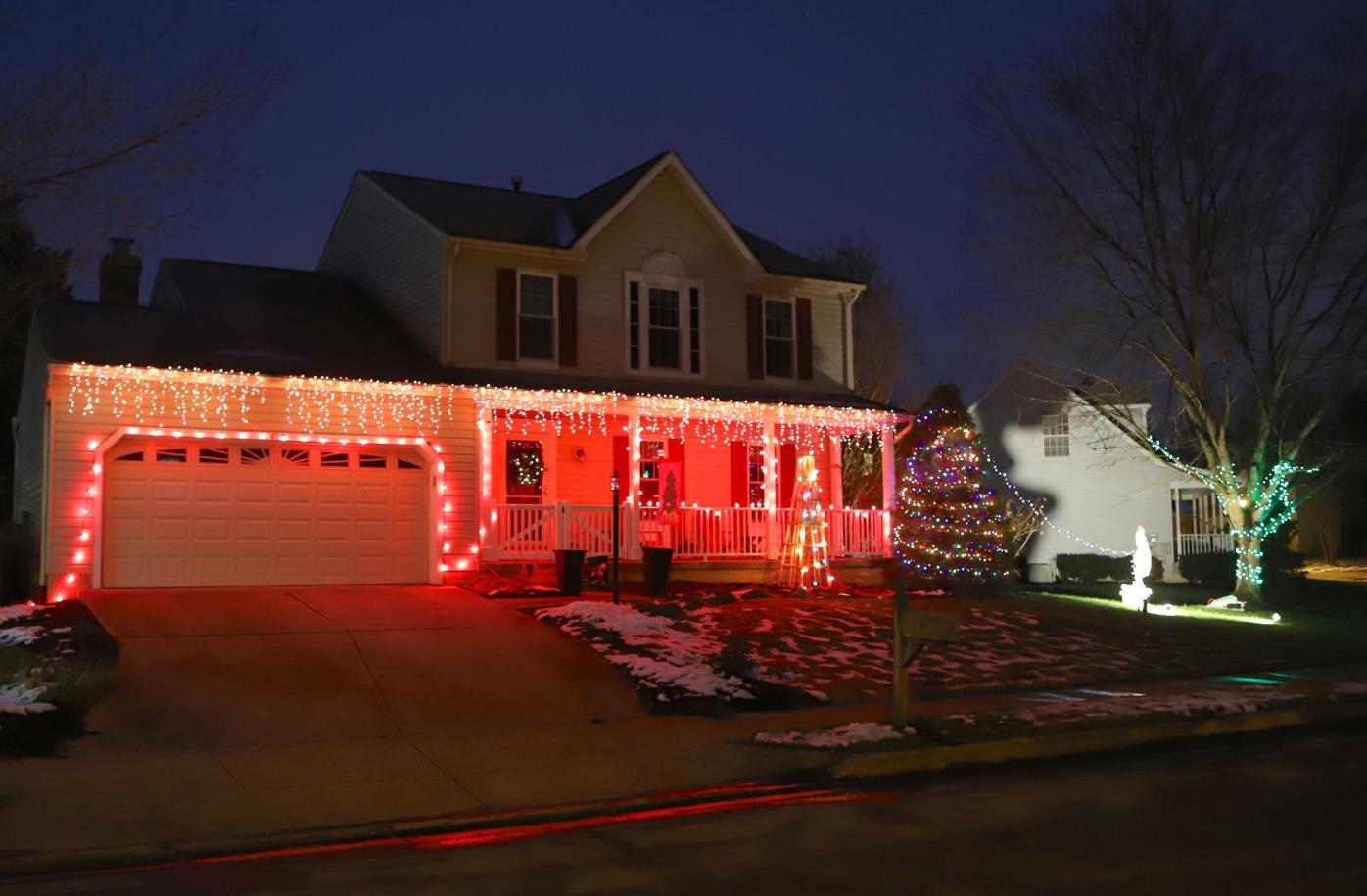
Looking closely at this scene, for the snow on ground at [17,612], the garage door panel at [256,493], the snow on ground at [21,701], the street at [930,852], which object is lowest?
the street at [930,852]

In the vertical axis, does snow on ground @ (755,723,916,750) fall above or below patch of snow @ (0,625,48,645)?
below

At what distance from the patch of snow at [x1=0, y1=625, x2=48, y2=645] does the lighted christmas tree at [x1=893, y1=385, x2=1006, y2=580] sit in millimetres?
14183

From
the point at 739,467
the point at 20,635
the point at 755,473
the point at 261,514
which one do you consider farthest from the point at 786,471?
the point at 20,635

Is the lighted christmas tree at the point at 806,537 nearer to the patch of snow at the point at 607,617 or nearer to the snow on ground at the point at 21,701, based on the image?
the patch of snow at the point at 607,617

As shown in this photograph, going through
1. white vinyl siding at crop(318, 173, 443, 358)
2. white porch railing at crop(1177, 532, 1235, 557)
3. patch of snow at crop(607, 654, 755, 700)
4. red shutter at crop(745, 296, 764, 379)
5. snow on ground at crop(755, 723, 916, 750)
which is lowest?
snow on ground at crop(755, 723, 916, 750)

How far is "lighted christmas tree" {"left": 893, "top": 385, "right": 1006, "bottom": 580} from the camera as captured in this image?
22.4 metres

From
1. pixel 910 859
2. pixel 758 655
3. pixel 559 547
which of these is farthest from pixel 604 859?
pixel 559 547

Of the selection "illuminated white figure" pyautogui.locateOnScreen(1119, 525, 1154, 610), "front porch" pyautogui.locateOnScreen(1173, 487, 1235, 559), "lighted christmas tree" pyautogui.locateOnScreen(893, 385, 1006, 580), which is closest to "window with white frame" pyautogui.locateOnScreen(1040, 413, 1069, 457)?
"front porch" pyautogui.locateOnScreen(1173, 487, 1235, 559)

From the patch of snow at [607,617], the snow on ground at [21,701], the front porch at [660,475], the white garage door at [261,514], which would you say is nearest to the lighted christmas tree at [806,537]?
the front porch at [660,475]

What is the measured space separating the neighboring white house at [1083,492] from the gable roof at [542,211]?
12995 mm

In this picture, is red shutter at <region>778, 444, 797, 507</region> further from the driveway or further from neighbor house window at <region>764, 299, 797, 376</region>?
the driveway

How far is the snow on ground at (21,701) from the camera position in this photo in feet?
32.1

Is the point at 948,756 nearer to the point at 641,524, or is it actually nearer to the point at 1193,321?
the point at 641,524

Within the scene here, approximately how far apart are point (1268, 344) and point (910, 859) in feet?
63.7
